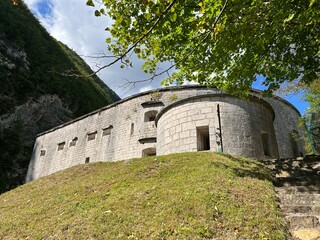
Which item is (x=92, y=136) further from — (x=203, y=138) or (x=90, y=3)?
(x=90, y=3)

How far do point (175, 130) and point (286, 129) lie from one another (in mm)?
13007

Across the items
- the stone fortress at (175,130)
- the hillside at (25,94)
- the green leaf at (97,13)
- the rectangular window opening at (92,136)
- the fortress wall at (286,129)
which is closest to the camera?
the green leaf at (97,13)

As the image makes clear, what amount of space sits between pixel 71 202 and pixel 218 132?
6659 millimetres

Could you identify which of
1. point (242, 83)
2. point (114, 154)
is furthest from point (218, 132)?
point (114, 154)

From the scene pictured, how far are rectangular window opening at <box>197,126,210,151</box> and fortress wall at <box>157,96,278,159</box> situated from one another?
124 mm

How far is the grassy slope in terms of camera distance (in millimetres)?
4449

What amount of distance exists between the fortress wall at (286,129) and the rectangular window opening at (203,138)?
9.43m

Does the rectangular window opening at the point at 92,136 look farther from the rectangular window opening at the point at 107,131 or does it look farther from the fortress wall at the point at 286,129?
the fortress wall at the point at 286,129

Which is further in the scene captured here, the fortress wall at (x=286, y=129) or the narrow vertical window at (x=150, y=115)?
the narrow vertical window at (x=150, y=115)

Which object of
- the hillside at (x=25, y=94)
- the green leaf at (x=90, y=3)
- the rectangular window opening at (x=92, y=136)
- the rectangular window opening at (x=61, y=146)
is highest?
the hillside at (x=25, y=94)

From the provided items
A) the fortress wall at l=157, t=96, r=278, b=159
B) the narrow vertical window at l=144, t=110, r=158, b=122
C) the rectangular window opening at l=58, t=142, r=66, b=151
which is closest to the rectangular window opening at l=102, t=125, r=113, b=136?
the narrow vertical window at l=144, t=110, r=158, b=122

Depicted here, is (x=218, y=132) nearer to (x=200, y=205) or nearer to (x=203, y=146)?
(x=203, y=146)

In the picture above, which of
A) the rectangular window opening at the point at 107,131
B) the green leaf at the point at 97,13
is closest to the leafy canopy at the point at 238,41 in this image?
the green leaf at the point at 97,13

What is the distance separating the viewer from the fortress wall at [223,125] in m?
10.8
